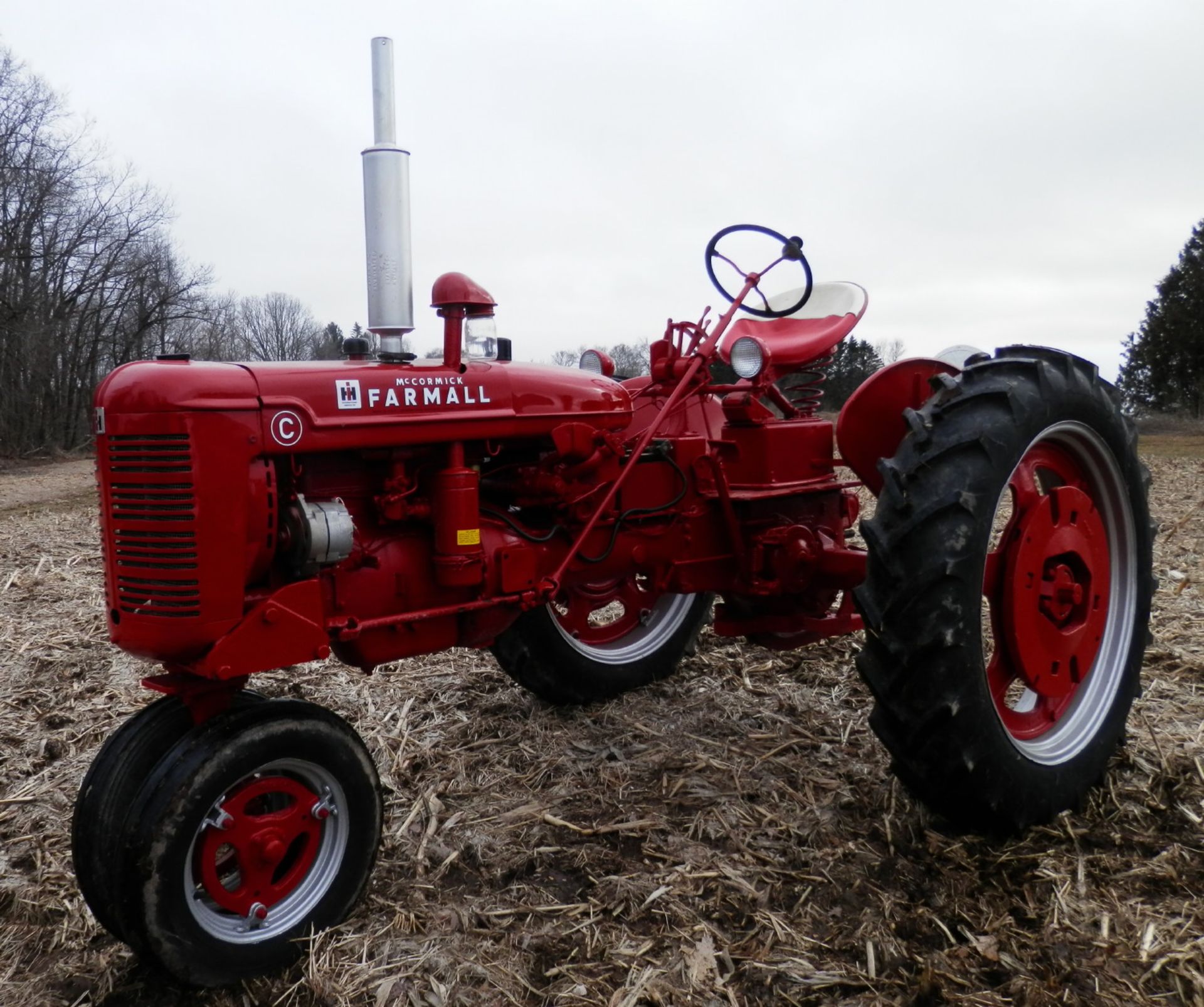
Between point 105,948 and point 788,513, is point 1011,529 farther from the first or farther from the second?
point 105,948

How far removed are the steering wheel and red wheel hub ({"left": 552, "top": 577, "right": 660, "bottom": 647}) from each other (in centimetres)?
113

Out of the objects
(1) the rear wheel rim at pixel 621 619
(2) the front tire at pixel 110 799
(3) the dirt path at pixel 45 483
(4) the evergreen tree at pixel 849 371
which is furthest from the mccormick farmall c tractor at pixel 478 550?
(4) the evergreen tree at pixel 849 371

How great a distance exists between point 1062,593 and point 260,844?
7.51 ft

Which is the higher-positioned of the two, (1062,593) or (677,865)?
(1062,593)

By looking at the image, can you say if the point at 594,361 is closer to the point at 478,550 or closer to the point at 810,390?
the point at 810,390

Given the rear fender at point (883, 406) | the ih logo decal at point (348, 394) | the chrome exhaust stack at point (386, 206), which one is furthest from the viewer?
the rear fender at point (883, 406)

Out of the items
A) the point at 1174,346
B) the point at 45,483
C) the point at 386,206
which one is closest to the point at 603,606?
the point at 386,206

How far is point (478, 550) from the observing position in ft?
A: 9.16

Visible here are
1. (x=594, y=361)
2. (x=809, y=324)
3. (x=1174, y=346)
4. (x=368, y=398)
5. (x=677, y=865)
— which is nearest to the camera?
(x=368, y=398)

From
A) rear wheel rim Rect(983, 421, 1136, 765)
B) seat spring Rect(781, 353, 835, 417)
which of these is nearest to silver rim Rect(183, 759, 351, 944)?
rear wheel rim Rect(983, 421, 1136, 765)

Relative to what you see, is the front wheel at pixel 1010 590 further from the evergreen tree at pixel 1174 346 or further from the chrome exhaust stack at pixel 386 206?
the evergreen tree at pixel 1174 346

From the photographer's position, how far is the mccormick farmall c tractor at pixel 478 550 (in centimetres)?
227

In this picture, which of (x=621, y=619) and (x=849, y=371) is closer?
(x=621, y=619)

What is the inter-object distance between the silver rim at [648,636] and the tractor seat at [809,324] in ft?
3.51
